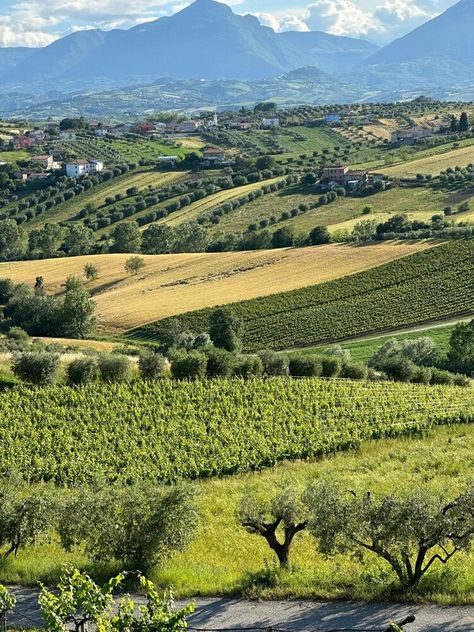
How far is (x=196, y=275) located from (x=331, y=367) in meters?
43.6

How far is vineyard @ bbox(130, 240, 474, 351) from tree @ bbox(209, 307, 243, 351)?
1.42 m

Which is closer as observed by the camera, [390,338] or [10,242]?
[390,338]

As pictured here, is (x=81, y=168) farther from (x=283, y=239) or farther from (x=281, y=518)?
(x=281, y=518)

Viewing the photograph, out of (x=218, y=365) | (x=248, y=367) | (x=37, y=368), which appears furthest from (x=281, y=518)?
(x=248, y=367)

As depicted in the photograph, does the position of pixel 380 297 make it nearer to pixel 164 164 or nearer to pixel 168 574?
pixel 168 574

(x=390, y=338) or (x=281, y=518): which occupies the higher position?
(x=281, y=518)

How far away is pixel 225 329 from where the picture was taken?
2544 inches

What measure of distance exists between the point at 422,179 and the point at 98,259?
6120 cm

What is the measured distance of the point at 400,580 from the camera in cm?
2073

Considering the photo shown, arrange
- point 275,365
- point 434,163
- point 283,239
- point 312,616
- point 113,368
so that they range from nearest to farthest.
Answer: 1. point 312,616
2. point 113,368
3. point 275,365
4. point 283,239
5. point 434,163

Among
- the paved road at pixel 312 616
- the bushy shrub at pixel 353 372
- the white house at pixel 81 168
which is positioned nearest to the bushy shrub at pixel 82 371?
the bushy shrub at pixel 353 372

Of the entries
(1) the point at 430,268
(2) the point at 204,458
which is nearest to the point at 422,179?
(1) the point at 430,268

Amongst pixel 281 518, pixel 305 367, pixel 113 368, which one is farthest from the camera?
pixel 305 367

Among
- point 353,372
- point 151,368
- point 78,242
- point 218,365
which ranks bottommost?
point 353,372
